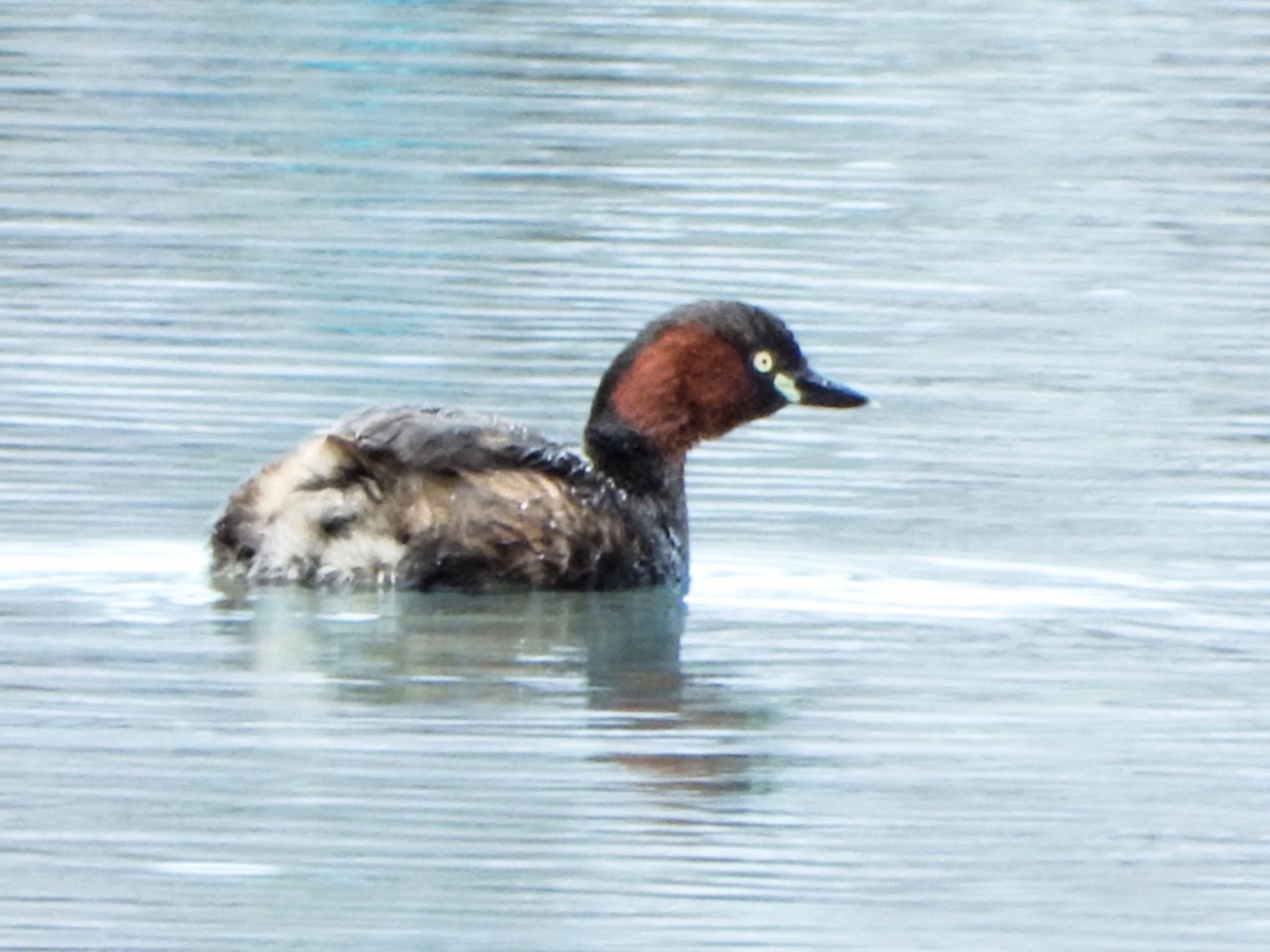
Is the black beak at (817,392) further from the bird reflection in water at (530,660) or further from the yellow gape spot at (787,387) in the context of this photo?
the bird reflection in water at (530,660)

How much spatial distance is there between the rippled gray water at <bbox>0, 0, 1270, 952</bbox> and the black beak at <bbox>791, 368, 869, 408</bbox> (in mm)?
288

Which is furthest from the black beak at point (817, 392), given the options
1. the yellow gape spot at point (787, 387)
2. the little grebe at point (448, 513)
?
the little grebe at point (448, 513)

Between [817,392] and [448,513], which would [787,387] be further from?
[448,513]

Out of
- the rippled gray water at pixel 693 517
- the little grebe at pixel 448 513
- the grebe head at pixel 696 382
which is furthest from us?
the grebe head at pixel 696 382

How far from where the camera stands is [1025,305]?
13.9 m

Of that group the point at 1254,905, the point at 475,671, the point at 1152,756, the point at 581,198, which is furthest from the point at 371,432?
the point at 581,198

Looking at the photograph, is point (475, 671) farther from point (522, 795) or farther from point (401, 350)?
point (401, 350)

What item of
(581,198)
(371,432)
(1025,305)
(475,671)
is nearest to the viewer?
(475,671)

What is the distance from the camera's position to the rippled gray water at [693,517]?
7.12m

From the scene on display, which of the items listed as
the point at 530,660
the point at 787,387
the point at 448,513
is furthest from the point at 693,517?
the point at 530,660

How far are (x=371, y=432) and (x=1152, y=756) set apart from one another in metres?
2.21

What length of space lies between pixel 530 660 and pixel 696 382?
1.60 m

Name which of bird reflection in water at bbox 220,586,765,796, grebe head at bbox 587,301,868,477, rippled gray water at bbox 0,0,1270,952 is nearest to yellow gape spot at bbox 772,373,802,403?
grebe head at bbox 587,301,868,477

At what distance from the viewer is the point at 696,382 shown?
33.9 feet
